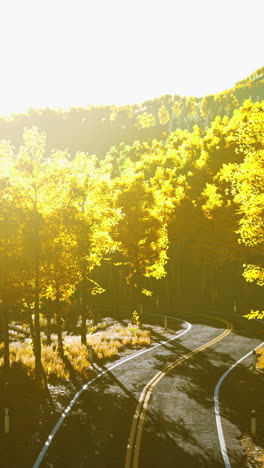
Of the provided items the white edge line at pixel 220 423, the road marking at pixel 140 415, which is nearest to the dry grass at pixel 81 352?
the road marking at pixel 140 415

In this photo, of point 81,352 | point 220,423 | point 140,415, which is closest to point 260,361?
point 220,423

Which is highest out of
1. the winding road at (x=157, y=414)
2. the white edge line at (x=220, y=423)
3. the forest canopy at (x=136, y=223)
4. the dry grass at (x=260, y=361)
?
the forest canopy at (x=136, y=223)

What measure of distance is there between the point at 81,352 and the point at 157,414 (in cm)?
1019

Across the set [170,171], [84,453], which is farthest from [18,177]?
[170,171]

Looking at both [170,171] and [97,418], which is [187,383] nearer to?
[97,418]

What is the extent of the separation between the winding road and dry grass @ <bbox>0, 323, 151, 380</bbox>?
4.92 ft

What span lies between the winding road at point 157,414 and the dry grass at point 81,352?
1.50m

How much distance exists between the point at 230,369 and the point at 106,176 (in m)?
13.1

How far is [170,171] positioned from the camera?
175 feet

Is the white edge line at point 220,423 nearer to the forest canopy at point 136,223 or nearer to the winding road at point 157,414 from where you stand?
the winding road at point 157,414

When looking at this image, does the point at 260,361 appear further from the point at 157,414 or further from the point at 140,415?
the point at 140,415

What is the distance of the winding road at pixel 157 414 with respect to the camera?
1295cm

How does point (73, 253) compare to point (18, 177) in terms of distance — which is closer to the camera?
point (18, 177)

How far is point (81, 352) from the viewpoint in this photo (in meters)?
25.6
